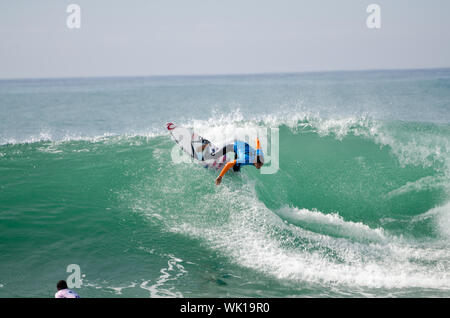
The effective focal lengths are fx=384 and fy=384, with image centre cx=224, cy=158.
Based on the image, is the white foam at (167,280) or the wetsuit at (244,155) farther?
the wetsuit at (244,155)

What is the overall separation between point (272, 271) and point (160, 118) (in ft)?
74.1

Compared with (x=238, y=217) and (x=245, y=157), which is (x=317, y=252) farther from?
(x=245, y=157)

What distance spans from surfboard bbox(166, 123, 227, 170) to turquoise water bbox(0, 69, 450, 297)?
464 millimetres

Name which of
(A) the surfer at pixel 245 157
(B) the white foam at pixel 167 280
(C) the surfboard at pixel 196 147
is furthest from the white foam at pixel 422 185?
(B) the white foam at pixel 167 280

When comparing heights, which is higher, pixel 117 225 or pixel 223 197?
pixel 223 197

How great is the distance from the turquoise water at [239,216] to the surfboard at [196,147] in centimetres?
46

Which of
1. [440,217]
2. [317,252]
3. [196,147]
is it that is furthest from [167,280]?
[440,217]

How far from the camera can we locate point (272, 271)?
242 inches

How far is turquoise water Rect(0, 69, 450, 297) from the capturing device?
600 centimetres

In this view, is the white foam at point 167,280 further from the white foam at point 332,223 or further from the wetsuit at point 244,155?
the white foam at point 332,223

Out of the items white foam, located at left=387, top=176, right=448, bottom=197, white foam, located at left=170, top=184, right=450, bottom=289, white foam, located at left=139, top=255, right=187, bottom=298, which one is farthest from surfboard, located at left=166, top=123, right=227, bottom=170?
white foam, located at left=387, top=176, right=448, bottom=197

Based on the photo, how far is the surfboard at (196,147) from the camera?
8023mm
